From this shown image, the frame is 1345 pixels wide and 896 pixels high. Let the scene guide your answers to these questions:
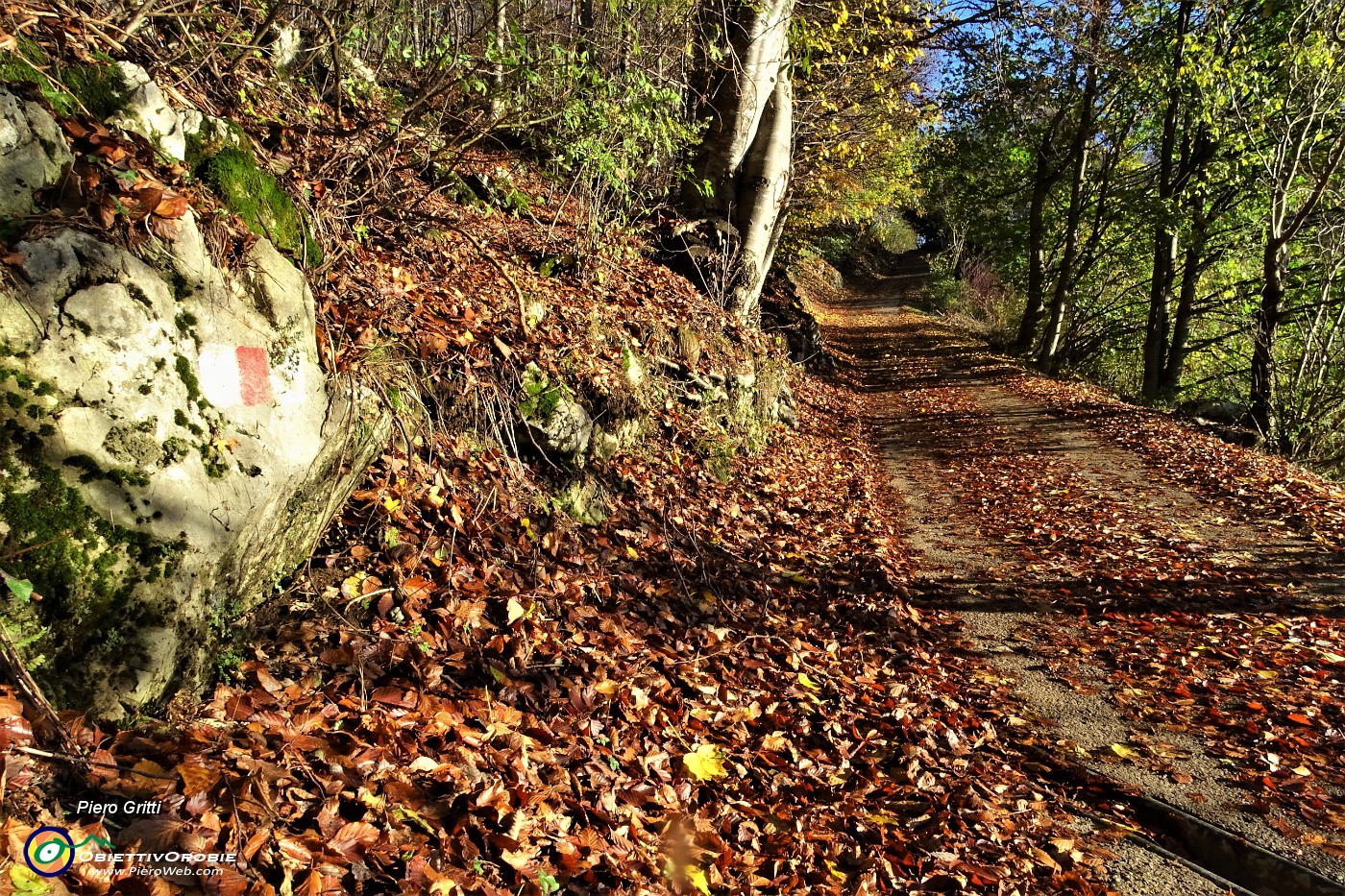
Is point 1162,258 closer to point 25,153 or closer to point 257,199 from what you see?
point 257,199

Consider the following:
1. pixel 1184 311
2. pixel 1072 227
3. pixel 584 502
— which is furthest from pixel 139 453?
pixel 1072 227

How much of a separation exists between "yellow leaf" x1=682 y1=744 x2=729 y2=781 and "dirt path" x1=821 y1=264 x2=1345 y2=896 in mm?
1819

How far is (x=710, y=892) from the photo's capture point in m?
2.74

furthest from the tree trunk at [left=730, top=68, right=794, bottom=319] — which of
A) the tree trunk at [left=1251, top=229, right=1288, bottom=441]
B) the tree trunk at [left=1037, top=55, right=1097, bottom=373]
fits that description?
the tree trunk at [left=1037, top=55, right=1097, bottom=373]

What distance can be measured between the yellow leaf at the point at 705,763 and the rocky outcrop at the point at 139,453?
2.05 metres

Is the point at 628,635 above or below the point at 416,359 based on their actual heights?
below

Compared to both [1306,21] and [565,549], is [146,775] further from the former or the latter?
[1306,21]

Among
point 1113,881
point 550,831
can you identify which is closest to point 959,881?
point 1113,881

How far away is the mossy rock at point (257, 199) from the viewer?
328 centimetres

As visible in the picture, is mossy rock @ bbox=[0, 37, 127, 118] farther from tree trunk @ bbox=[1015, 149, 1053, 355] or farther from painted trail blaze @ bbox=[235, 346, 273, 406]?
tree trunk @ bbox=[1015, 149, 1053, 355]

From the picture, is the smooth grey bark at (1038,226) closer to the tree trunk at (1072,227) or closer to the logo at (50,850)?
the tree trunk at (1072,227)

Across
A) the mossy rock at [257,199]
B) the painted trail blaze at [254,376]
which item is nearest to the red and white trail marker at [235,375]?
the painted trail blaze at [254,376]

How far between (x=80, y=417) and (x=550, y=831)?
2.16 metres

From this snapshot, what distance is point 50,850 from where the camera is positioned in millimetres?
1715
